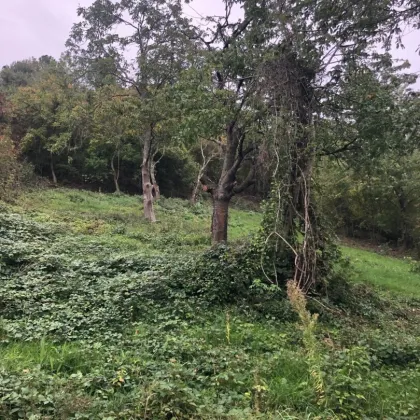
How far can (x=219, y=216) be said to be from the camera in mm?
11641

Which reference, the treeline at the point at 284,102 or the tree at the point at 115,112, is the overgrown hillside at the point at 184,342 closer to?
the treeline at the point at 284,102

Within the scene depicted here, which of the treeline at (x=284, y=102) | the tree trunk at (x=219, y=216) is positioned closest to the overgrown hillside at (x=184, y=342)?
the treeline at (x=284, y=102)

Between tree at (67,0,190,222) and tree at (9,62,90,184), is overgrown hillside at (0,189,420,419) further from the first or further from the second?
A: tree at (9,62,90,184)

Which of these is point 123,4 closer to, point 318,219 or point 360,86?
point 360,86

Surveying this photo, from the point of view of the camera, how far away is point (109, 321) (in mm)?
5691

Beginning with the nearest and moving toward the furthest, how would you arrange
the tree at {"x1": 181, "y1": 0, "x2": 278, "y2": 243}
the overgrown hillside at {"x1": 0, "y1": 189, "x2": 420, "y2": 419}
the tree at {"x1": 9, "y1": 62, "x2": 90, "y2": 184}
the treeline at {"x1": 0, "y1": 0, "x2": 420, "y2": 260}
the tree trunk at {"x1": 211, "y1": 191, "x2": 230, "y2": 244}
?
the overgrown hillside at {"x1": 0, "y1": 189, "x2": 420, "y2": 419} → the treeline at {"x1": 0, "y1": 0, "x2": 420, "y2": 260} → the tree at {"x1": 181, "y1": 0, "x2": 278, "y2": 243} → the tree trunk at {"x1": 211, "y1": 191, "x2": 230, "y2": 244} → the tree at {"x1": 9, "y1": 62, "x2": 90, "y2": 184}

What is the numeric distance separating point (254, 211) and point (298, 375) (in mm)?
28086

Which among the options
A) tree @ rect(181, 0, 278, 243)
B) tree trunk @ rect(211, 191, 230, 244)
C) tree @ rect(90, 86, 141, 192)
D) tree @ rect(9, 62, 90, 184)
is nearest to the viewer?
tree @ rect(181, 0, 278, 243)

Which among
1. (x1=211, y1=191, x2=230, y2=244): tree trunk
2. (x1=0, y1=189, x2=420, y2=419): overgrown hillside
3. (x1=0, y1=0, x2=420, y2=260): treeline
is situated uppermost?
(x1=0, y1=0, x2=420, y2=260): treeline

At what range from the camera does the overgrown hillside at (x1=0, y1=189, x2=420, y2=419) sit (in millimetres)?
3438

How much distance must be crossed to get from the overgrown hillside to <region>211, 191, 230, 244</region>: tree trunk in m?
2.59

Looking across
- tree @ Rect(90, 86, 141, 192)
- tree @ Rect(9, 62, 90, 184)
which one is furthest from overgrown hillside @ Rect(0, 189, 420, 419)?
tree @ Rect(9, 62, 90, 184)

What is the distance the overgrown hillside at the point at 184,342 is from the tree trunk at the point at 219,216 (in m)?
2.59

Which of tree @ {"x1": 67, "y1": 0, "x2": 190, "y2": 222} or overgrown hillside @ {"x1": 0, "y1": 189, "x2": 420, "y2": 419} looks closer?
overgrown hillside @ {"x1": 0, "y1": 189, "x2": 420, "y2": 419}
